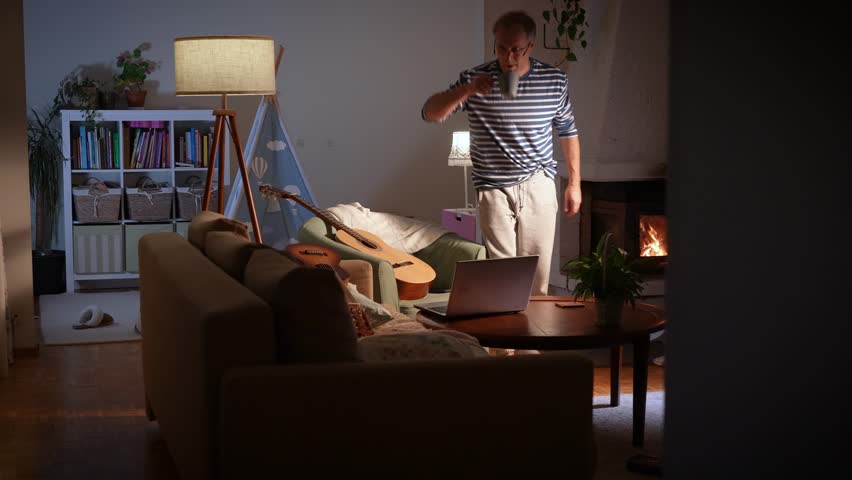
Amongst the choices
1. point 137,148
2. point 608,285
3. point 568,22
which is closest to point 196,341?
point 608,285

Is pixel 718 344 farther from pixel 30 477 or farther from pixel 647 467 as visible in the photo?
pixel 30 477

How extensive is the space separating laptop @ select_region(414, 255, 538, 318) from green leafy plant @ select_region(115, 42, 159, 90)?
425 cm

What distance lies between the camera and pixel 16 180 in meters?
4.93

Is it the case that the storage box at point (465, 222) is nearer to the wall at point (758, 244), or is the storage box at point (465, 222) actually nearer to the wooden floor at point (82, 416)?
the wooden floor at point (82, 416)

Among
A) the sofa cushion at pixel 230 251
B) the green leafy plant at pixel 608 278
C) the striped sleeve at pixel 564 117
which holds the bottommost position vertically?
the green leafy plant at pixel 608 278

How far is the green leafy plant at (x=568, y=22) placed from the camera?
5441 mm

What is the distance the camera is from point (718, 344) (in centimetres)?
70

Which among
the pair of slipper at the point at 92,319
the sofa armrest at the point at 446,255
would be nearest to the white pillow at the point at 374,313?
the sofa armrest at the point at 446,255

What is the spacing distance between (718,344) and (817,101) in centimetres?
18

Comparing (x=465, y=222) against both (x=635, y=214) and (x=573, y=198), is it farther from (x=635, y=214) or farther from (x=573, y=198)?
(x=573, y=198)

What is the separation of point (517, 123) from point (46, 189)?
4299 millimetres

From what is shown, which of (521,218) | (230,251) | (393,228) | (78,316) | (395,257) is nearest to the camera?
(230,251)

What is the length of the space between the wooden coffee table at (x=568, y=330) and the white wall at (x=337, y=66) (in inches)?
173

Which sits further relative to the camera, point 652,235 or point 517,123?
point 652,235
